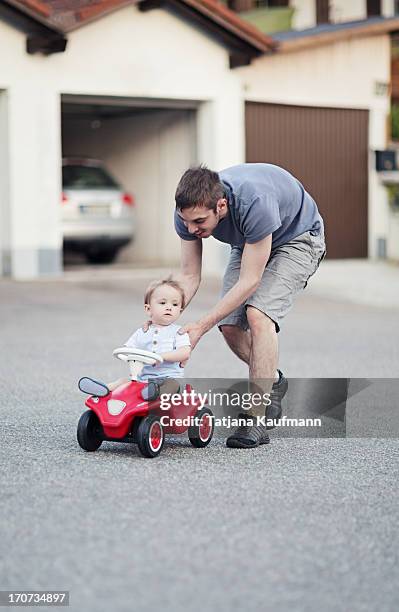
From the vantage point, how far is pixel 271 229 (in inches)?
243

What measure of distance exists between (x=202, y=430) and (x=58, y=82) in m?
11.7

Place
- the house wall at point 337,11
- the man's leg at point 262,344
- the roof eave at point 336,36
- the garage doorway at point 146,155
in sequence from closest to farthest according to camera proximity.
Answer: the man's leg at point 262,344, the roof eave at point 336,36, the garage doorway at point 146,155, the house wall at point 337,11

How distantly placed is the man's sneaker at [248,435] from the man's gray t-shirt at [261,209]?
0.97 m

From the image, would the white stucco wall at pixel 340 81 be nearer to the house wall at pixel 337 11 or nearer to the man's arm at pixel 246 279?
the house wall at pixel 337 11

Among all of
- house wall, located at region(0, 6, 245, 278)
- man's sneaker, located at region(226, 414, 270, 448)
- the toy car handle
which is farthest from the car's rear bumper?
the toy car handle

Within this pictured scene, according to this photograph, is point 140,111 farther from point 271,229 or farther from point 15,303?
point 271,229

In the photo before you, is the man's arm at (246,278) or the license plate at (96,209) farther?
the license plate at (96,209)

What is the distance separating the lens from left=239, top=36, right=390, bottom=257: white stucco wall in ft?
63.6

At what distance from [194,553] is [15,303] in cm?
1057

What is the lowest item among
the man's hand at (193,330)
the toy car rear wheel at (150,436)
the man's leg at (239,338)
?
the toy car rear wheel at (150,436)

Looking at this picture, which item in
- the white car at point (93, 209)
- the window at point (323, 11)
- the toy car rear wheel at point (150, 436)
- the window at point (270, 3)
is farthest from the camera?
the window at point (270, 3)

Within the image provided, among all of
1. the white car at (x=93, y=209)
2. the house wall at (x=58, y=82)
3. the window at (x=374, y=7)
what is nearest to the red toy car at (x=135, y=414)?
the house wall at (x=58, y=82)

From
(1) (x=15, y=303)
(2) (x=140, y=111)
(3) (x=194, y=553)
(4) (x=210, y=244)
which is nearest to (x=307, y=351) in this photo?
(1) (x=15, y=303)

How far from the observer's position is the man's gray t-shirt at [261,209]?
20.2 ft
